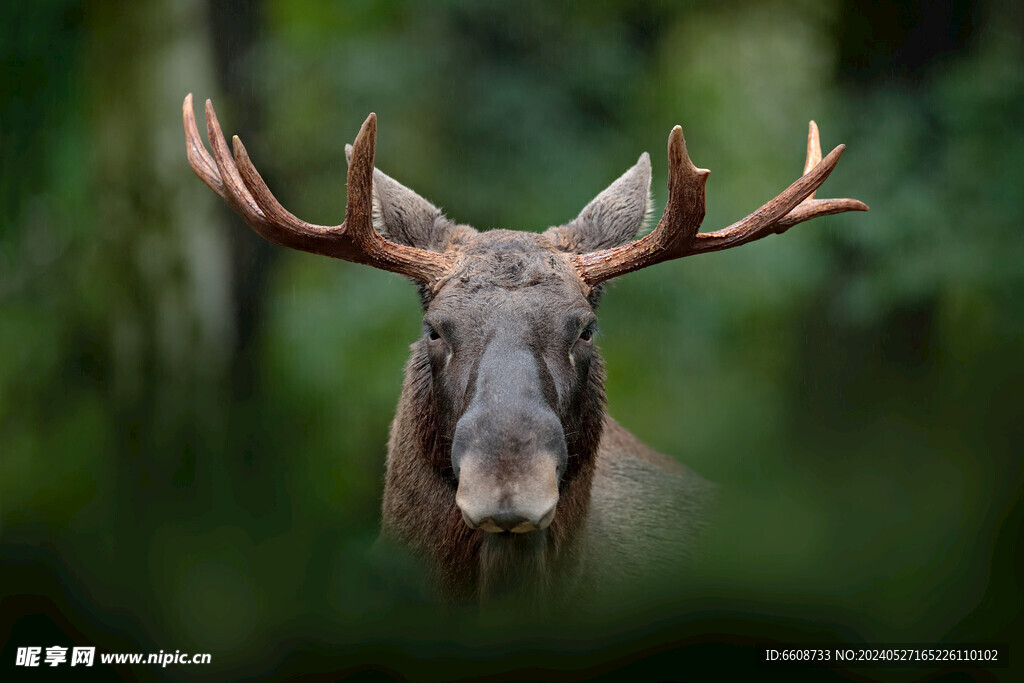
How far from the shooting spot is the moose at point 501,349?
9.77 feet

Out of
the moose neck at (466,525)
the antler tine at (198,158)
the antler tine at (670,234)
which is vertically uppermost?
the antler tine at (198,158)

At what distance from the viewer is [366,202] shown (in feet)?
11.2

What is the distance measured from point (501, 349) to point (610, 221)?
109 centimetres

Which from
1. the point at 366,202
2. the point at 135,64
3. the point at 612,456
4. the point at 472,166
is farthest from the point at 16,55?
the point at 612,456

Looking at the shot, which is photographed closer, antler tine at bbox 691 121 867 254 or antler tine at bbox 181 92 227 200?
antler tine at bbox 691 121 867 254

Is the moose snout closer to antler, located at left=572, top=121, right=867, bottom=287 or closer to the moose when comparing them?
the moose

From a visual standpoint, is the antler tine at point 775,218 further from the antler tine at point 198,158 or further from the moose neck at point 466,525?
the antler tine at point 198,158

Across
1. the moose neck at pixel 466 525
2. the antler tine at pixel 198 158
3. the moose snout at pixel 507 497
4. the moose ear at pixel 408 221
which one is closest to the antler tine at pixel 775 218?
the moose neck at pixel 466 525

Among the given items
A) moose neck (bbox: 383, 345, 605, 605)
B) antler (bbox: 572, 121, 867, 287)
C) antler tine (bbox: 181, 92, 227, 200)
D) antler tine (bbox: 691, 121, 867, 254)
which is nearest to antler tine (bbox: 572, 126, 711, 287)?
antler (bbox: 572, 121, 867, 287)

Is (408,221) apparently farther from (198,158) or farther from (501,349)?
(501,349)

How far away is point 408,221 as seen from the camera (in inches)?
153

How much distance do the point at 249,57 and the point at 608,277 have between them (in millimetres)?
3840

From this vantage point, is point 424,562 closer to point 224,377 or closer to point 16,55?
point 224,377

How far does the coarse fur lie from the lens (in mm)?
3061
